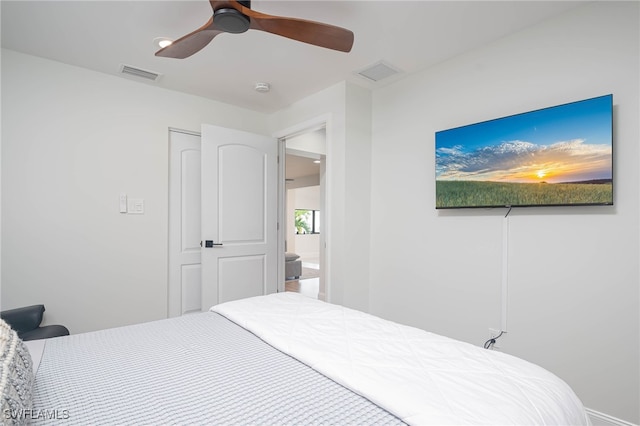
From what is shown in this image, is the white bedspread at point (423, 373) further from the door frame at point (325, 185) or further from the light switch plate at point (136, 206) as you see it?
the light switch plate at point (136, 206)

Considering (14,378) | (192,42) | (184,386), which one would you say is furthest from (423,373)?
(192,42)

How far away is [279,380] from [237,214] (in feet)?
8.23

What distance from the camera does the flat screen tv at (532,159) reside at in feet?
6.03

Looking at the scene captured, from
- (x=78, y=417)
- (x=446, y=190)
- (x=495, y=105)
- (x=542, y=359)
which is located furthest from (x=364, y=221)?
(x=78, y=417)

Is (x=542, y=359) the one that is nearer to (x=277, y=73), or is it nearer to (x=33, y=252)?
(x=277, y=73)

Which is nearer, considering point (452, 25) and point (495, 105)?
point (452, 25)

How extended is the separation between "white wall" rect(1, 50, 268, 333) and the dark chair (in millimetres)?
367

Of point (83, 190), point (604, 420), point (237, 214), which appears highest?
point (83, 190)

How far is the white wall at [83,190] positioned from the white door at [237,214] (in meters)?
0.40

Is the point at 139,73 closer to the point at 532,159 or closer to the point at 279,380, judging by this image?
the point at 279,380

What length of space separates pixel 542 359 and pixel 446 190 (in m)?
1.26

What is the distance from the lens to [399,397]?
879 mm

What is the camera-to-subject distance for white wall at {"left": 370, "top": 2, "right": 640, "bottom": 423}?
1.81m

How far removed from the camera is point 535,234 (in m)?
2.12
